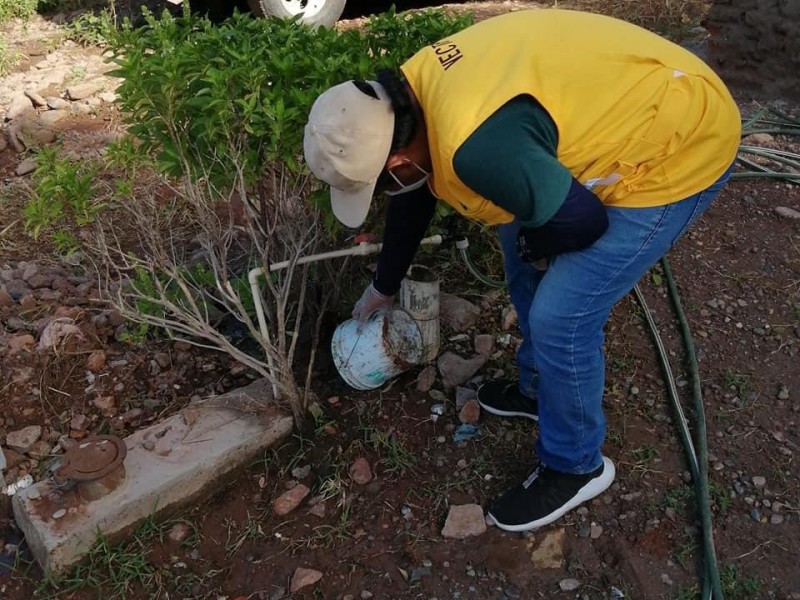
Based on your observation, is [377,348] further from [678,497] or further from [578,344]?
[678,497]

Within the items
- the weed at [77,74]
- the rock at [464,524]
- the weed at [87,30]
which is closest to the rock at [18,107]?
the weed at [77,74]

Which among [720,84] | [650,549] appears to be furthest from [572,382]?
[720,84]

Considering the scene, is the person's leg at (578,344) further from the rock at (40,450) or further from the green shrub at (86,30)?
the green shrub at (86,30)

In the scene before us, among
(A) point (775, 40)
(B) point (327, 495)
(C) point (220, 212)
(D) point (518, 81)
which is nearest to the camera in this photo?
(D) point (518, 81)

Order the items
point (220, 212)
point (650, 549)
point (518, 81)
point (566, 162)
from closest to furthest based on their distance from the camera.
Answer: point (518, 81) < point (566, 162) < point (650, 549) < point (220, 212)

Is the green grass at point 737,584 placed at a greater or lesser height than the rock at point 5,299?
lesser

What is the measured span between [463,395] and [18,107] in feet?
12.0

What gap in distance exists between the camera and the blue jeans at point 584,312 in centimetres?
192

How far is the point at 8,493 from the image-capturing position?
99.8 inches

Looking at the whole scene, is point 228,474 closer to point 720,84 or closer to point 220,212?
point 220,212

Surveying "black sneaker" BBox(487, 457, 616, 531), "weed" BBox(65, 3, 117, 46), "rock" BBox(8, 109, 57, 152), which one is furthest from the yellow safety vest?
"weed" BBox(65, 3, 117, 46)

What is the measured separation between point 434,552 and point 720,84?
1.53m

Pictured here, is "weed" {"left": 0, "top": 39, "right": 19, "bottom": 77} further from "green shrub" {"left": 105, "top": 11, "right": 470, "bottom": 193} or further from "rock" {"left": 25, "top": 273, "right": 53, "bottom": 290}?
"green shrub" {"left": 105, "top": 11, "right": 470, "bottom": 193}

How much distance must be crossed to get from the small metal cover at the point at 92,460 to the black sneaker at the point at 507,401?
1.21 meters
